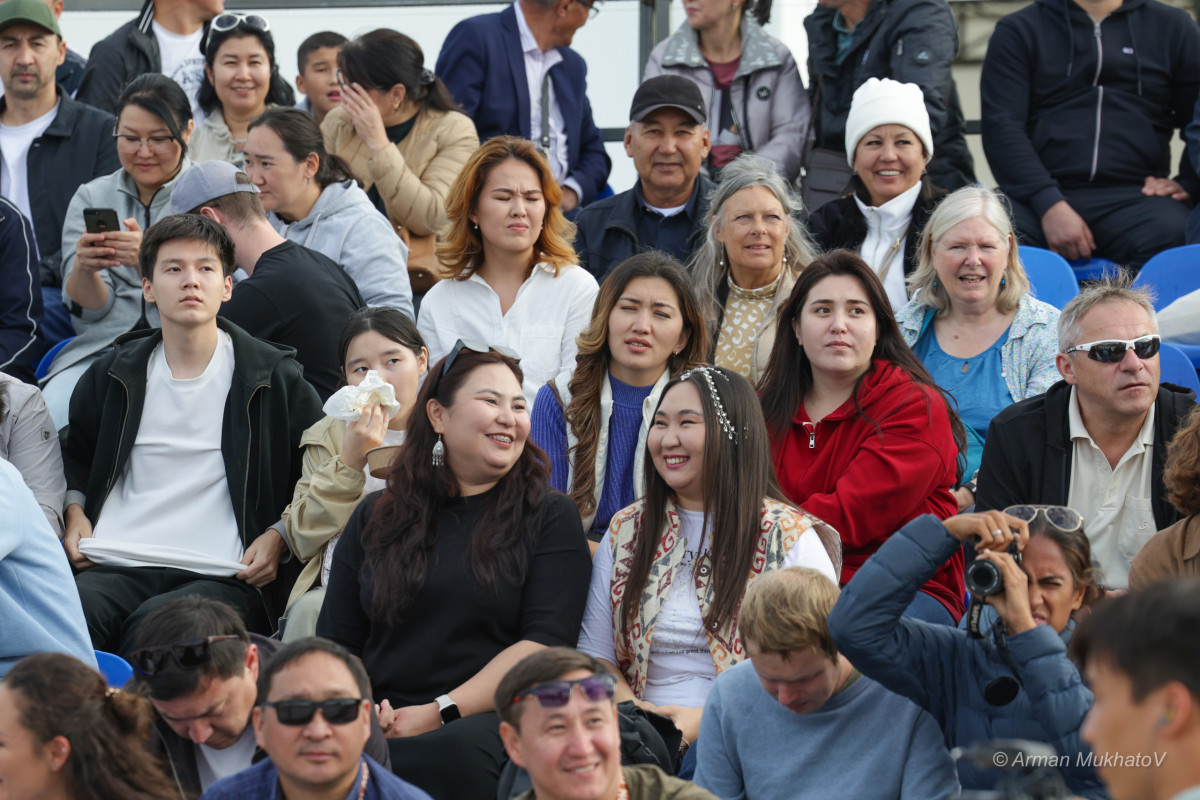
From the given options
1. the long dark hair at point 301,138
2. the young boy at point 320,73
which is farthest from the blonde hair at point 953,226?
the young boy at point 320,73

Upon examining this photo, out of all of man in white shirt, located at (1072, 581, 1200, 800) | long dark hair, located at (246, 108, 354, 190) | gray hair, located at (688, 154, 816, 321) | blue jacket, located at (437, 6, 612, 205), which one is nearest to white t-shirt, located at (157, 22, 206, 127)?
blue jacket, located at (437, 6, 612, 205)

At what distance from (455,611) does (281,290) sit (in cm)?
170

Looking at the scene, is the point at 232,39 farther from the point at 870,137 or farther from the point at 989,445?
the point at 989,445

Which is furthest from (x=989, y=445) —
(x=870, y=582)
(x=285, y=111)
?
(x=285, y=111)

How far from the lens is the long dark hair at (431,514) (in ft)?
11.3

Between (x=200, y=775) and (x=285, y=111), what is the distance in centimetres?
304

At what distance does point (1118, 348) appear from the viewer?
12.2ft

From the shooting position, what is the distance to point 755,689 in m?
3.04

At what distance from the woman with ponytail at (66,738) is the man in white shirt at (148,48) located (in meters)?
4.75

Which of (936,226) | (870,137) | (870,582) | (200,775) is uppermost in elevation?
(870,137)

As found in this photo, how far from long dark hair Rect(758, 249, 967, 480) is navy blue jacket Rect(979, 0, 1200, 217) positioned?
221 centimetres

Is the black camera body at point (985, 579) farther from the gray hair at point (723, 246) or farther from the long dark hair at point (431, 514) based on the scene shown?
the gray hair at point (723, 246)

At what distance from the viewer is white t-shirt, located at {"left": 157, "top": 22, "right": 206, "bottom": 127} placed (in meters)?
6.63

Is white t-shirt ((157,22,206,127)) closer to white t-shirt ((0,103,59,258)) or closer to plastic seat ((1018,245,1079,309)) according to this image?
white t-shirt ((0,103,59,258))
